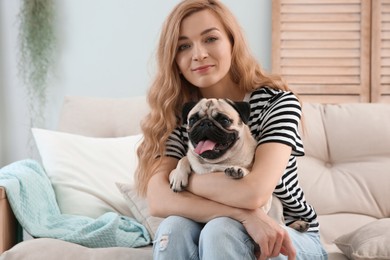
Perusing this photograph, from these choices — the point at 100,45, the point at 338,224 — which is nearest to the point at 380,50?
the point at 338,224

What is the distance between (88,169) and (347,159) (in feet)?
3.35

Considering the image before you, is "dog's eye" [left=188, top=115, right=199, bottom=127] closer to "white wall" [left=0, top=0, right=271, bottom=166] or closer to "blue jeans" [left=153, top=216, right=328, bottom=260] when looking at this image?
"blue jeans" [left=153, top=216, right=328, bottom=260]

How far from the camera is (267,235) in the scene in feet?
5.18

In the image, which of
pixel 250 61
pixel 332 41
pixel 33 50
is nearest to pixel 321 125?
pixel 250 61

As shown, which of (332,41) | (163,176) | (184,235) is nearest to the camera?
(184,235)

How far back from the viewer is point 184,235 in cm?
161

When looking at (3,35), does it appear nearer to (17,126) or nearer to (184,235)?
(17,126)

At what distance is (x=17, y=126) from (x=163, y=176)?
2.09m

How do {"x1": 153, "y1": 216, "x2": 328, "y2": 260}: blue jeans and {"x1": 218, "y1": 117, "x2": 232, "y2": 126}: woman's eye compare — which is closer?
{"x1": 153, "y1": 216, "x2": 328, "y2": 260}: blue jeans

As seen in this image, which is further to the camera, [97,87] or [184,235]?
[97,87]

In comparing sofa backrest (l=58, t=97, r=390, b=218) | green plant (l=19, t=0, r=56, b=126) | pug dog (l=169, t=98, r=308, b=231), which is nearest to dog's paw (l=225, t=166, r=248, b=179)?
pug dog (l=169, t=98, r=308, b=231)

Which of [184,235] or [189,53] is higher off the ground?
[189,53]

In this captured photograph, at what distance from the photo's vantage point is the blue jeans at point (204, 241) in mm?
1533

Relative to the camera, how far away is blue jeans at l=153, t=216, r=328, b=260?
1.53 m
